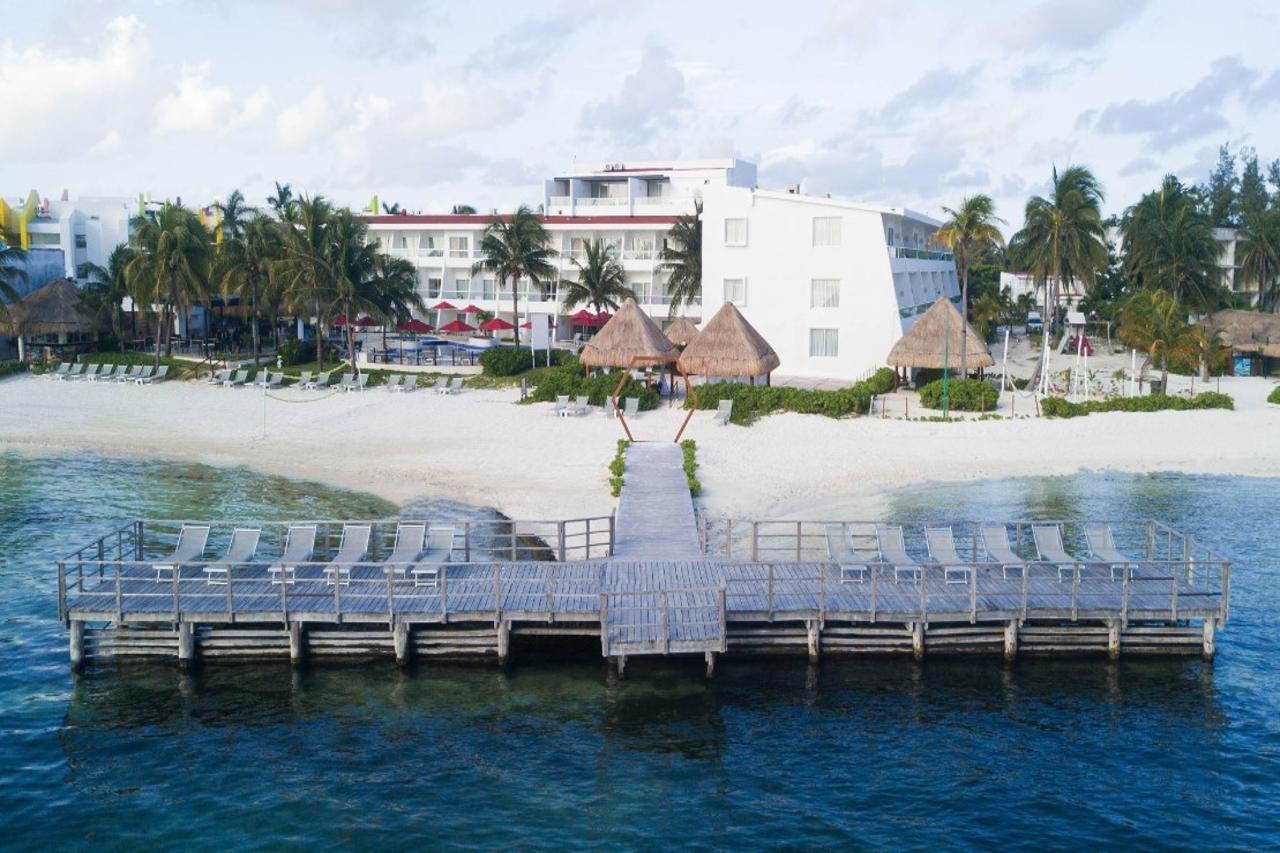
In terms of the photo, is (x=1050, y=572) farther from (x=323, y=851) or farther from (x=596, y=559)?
(x=323, y=851)

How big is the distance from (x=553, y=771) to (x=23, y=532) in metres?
20.9

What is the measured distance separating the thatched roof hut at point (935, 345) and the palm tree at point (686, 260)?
13864 mm

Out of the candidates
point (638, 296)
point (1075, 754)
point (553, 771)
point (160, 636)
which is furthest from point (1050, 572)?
point (638, 296)

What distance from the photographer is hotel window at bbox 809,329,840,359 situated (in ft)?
186

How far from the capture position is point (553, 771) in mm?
18609

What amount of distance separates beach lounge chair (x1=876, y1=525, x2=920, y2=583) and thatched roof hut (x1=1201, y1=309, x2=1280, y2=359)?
45.7 m

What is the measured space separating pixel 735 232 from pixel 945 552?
35152mm

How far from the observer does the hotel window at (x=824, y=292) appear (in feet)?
185

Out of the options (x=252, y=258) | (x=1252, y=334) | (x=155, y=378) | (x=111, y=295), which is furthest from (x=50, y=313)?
(x=1252, y=334)

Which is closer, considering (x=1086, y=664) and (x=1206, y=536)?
(x=1086, y=664)

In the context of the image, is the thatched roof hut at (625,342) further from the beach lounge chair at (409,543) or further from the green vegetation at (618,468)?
the beach lounge chair at (409,543)

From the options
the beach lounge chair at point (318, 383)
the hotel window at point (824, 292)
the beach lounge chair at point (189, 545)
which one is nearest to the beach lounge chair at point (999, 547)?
the beach lounge chair at point (189, 545)

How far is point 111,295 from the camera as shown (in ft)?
210

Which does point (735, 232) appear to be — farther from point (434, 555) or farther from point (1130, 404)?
point (434, 555)
